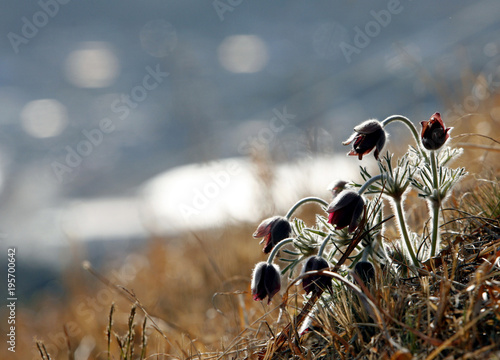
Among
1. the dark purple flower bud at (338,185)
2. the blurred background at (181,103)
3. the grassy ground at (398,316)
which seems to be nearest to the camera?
the grassy ground at (398,316)

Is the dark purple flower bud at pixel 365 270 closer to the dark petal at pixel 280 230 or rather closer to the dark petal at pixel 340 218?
the dark petal at pixel 340 218

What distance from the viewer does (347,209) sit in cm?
133

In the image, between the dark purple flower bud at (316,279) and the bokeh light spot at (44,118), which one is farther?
the bokeh light spot at (44,118)

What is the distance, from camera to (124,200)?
13.0m

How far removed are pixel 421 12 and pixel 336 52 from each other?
328 cm

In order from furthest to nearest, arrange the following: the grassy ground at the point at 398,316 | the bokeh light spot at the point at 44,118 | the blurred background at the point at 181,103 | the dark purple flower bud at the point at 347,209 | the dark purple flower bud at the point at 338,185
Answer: the bokeh light spot at the point at 44,118 → the blurred background at the point at 181,103 → the dark purple flower bud at the point at 338,185 → the dark purple flower bud at the point at 347,209 → the grassy ground at the point at 398,316

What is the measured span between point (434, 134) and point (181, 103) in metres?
3.73

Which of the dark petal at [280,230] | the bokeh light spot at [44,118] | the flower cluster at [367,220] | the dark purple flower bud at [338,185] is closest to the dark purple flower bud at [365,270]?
the flower cluster at [367,220]

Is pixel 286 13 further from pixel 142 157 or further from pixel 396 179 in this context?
pixel 396 179

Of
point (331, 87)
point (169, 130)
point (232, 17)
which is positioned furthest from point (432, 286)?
point (232, 17)

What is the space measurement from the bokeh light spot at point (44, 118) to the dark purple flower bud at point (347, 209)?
18.3 metres

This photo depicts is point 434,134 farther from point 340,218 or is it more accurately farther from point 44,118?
point 44,118

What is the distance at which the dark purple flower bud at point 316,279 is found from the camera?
52.0 inches

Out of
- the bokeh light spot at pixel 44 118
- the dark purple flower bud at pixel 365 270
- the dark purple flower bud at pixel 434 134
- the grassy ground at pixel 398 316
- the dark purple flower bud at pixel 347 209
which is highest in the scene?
the bokeh light spot at pixel 44 118
